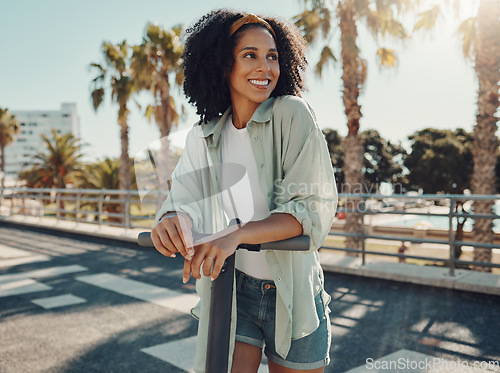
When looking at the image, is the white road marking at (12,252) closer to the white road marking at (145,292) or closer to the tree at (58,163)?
the white road marking at (145,292)

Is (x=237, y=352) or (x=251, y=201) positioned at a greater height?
(x=251, y=201)

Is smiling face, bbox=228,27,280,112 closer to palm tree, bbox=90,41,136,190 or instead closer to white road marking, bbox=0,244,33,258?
white road marking, bbox=0,244,33,258

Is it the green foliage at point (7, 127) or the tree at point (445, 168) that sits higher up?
the green foliage at point (7, 127)

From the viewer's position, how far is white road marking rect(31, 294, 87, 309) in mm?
4949

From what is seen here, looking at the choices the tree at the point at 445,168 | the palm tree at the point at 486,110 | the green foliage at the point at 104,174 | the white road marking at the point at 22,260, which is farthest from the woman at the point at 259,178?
Answer: the tree at the point at 445,168

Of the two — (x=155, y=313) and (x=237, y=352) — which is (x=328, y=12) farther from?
(x=237, y=352)

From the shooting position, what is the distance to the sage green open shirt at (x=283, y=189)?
4.14 ft

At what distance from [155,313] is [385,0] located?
974 centimetres

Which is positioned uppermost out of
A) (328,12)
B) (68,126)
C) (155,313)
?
(68,126)

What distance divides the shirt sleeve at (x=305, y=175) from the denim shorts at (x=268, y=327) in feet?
1.13

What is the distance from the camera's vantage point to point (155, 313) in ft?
15.3

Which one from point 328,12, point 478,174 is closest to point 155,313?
point 478,174

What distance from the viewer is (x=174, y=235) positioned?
46.3 inches

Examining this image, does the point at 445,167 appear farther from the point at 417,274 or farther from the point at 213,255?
the point at 213,255
